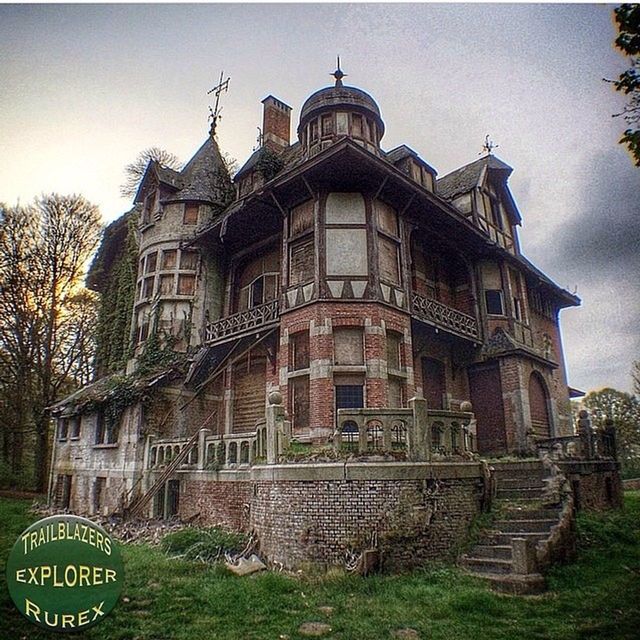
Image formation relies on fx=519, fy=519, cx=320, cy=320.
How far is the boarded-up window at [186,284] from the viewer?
66.0 feet

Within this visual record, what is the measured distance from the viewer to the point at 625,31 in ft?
24.5

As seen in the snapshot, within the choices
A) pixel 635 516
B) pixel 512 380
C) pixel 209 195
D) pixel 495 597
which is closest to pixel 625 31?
pixel 495 597

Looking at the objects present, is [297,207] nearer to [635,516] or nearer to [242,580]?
[242,580]

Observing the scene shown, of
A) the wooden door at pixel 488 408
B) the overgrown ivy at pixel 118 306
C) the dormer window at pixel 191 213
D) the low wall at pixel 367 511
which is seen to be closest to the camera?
the low wall at pixel 367 511

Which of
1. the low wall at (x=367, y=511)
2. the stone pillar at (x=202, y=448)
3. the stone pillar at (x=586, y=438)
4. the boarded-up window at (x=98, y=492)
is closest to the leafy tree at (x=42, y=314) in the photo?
the boarded-up window at (x=98, y=492)

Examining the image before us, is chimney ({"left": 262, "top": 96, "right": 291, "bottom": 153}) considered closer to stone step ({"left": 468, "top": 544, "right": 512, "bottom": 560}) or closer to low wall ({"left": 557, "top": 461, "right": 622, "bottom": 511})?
low wall ({"left": 557, "top": 461, "right": 622, "bottom": 511})

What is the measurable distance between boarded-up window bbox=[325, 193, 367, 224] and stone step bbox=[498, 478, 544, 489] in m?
8.32

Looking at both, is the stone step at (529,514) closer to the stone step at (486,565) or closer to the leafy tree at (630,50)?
the stone step at (486,565)

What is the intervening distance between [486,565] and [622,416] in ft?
64.4

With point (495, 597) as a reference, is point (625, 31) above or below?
above

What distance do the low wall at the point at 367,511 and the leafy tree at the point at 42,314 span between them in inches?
444

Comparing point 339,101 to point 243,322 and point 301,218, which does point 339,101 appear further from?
point 243,322

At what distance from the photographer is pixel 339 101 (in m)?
18.0

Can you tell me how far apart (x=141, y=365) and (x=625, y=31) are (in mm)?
17245
